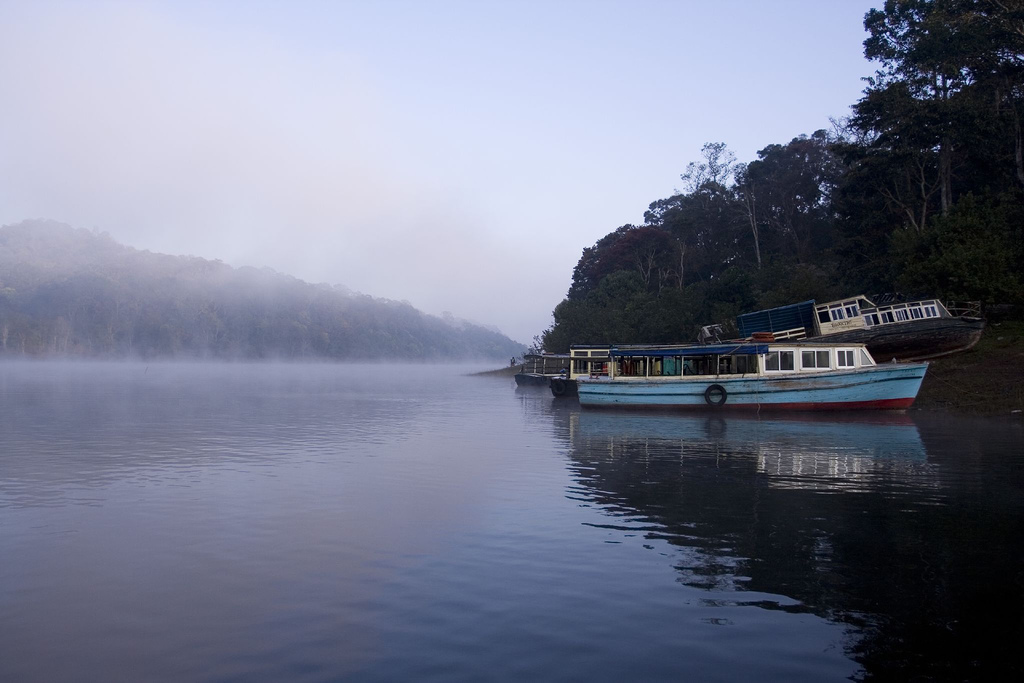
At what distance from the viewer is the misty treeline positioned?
49.8 meters

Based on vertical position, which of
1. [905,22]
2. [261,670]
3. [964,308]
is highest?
[905,22]

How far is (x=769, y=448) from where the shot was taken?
91.3 feet

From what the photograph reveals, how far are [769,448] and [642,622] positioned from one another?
19453 mm

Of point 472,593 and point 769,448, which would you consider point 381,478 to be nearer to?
point 472,593

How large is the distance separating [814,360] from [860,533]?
28200 millimetres

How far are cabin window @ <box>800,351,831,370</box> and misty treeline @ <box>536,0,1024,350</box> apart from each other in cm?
1458

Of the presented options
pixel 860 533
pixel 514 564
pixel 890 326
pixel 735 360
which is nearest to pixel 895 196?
pixel 890 326

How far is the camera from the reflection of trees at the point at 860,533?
9.59 metres

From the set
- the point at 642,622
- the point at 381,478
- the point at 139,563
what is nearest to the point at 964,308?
the point at 381,478

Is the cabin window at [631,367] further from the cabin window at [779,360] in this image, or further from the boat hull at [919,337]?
the boat hull at [919,337]

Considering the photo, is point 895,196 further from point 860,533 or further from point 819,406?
point 860,533

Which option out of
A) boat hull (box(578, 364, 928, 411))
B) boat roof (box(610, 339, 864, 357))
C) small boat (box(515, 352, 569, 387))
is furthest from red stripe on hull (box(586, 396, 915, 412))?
small boat (box(515, 352, 569, 387))

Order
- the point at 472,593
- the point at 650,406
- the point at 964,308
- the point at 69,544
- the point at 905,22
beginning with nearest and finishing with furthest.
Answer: the point at 472,593
the point at 69,544
the point at 650,406
the point at 964,308
the point at 905,22

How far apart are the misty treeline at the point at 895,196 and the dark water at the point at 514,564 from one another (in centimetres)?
2778
